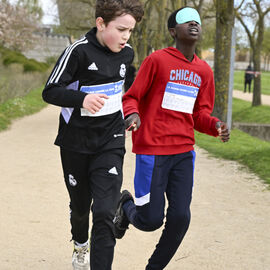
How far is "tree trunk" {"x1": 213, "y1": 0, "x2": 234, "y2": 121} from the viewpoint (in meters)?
13.1

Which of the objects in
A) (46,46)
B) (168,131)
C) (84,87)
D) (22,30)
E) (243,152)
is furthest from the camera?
(46,46)

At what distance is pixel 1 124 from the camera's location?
1390cm

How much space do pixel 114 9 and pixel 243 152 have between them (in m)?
7.25

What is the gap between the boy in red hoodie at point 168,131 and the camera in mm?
3523

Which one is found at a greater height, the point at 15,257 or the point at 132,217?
the point at 132,217

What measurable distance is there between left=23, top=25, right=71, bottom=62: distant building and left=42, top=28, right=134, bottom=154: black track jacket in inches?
1961

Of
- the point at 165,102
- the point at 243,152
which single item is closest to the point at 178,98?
the point at 165,102

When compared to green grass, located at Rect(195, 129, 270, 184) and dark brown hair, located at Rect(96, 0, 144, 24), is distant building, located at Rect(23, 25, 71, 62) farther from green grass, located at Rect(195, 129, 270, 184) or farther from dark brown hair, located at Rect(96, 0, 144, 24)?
dark brown hair, located at Rect(96, 0, 144, 24)

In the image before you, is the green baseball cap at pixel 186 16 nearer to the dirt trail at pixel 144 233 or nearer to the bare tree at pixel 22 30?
the dirt trail at pixel 144 233

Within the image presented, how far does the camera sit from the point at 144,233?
195 inches

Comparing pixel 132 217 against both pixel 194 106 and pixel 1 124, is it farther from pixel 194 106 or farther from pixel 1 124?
pixel 1 124

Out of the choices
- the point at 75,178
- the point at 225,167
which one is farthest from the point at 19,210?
the point at 225,167

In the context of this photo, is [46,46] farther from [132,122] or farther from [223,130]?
[132,122]

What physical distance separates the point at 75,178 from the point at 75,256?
69cm
